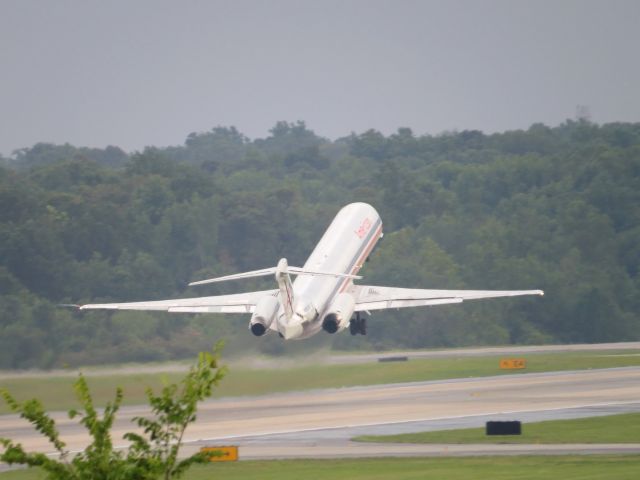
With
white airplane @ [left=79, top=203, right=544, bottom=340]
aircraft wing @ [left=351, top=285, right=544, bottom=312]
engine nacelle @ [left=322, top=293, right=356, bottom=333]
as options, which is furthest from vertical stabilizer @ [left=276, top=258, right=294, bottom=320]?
aircraft wing @ [left=351, top=285, right=544, bottom=312]

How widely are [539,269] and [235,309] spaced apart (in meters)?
62.7

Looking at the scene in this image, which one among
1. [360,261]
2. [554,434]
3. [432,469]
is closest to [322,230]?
[360,261]

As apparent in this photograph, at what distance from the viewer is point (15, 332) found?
239ft

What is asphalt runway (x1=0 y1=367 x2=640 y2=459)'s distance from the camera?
1938 inches

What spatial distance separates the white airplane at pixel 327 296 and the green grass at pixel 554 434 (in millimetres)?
8183

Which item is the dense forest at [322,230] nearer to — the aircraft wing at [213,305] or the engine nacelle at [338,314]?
the aircraft wing at [213,305]

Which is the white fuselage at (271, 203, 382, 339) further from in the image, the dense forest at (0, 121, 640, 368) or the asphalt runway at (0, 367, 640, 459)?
the dense forest at (0, 121, 640, 368)

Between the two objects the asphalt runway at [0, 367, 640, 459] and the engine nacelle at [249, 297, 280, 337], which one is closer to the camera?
the asphalt runway at [0, 367, 640, 459]

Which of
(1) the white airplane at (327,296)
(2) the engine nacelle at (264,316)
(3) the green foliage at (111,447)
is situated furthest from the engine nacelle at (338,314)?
(3) the green foliage at (111,447)

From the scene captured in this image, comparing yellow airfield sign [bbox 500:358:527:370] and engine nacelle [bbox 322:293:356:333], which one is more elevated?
yellow airfield sign [bbox 500:358:527:370]

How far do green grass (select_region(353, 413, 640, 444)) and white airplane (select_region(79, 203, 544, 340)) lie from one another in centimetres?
818

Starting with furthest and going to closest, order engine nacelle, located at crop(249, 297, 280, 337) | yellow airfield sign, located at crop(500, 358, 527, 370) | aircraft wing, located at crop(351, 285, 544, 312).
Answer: yellow airfield sign, located at crop(500, 358, 527, 370) < aircraft wing, located at crop(351, 285, 544, 312) < engine nacelle, located at crop(249, 297, 280, 337)

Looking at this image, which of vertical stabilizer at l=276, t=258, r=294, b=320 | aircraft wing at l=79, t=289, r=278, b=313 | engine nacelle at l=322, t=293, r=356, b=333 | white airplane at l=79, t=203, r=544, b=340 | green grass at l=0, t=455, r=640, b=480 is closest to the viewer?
green grass at l=0, t=455, r=640, b=480

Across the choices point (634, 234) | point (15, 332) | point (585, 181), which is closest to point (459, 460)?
point (15, 332)
